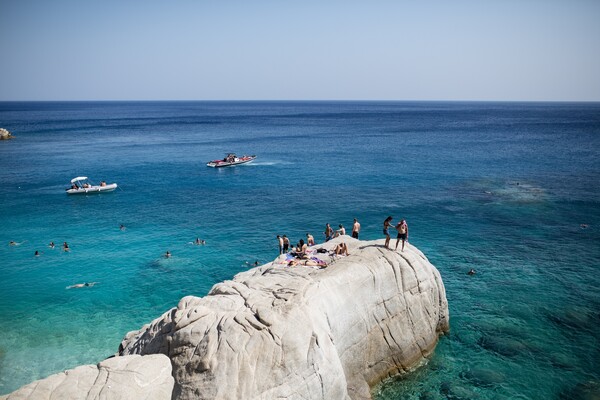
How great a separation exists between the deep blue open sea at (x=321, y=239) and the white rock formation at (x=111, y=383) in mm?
11725

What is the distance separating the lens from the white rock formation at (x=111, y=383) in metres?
11.4

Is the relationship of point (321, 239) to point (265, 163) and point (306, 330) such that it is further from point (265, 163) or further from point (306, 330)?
point (265, 163)

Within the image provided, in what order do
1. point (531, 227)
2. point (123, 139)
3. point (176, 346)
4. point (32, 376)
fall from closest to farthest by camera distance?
Result: 1. point (176, 346)
2. point (32, 376)
3. point (531, 227)
4. point (123, 139)

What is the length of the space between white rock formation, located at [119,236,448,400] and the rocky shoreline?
0.04m

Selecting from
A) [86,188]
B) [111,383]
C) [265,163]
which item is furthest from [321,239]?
[265,163]

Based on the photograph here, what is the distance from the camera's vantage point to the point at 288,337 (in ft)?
50.8

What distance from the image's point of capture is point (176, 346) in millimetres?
15648

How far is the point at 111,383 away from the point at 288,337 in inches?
240

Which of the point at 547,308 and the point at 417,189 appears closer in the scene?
the point at 547,308

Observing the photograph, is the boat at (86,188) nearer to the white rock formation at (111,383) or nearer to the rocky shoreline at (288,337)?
the rocky shoreline at (288,337)

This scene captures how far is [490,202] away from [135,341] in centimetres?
4557

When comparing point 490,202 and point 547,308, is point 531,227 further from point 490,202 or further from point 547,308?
point 547,308

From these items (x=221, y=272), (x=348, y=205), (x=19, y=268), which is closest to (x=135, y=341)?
(x=221, y=272)

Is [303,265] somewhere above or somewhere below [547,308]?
above
